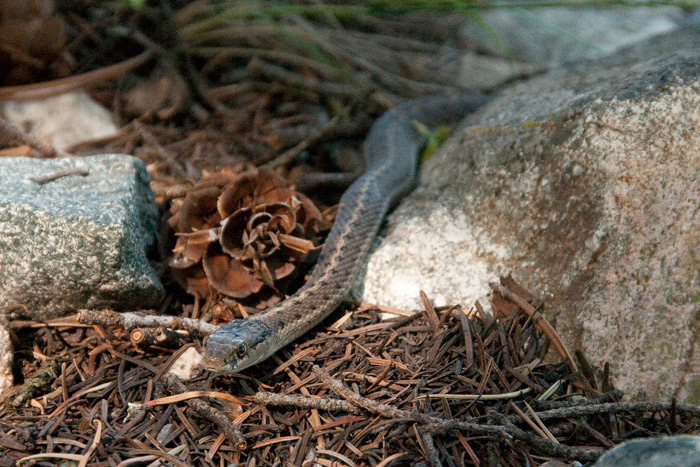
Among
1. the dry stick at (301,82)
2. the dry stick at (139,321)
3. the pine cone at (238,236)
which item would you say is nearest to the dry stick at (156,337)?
the dry stick at (139,321)

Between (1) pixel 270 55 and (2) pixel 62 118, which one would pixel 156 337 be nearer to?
(2) pixel 62 118

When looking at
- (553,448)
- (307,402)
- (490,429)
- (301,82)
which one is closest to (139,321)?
(307,402)

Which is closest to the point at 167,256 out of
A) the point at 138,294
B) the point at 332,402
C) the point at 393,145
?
the point at 138,294

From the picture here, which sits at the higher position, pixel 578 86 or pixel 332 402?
pixel 578 86

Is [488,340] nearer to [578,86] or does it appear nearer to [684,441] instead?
[684,441]

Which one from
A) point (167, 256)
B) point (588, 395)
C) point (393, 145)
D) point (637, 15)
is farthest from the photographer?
point (637, 15)
